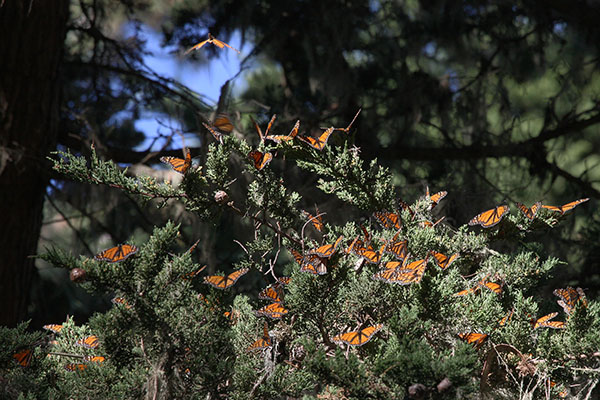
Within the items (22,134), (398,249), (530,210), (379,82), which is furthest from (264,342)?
(379,82)

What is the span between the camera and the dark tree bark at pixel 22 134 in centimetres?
244

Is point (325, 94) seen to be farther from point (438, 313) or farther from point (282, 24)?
point (438, 313)

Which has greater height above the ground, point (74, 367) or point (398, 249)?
point (398, 249)

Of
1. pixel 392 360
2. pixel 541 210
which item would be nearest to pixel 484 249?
pixel 541 210

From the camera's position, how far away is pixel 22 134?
248 cm

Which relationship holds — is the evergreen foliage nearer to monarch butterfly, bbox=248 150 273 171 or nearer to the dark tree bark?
monarch butterfly, bbox=248 150 273 171

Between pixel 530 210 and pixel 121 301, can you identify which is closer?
pixel 121 301

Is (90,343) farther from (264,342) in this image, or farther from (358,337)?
(358,337)

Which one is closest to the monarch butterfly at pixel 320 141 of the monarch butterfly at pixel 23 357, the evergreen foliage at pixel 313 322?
the evergreen foliage at pixel 313 322

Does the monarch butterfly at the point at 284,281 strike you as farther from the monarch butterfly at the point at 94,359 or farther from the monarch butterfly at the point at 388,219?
the monarch butterfly at the point at 94,359

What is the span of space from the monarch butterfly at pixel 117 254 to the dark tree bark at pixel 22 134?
1.70m

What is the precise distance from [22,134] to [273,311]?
6.08ft

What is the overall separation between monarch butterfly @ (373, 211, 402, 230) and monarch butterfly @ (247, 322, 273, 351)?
31cm

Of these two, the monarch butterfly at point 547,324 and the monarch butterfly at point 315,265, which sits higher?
the monarch butterfly at point 315,265
